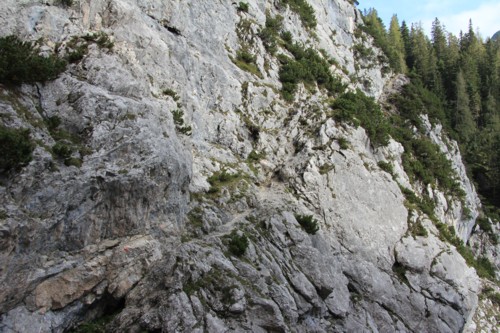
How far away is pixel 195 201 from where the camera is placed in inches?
749

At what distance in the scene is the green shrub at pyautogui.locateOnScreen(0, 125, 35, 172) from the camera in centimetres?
1196

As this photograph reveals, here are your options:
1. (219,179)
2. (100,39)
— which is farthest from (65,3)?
(219,179)

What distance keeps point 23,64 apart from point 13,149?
433 centimetres

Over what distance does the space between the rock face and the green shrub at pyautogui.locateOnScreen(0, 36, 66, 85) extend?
1.52 ft

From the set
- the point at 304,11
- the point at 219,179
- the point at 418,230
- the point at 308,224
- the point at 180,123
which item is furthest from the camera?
the point at 304,11

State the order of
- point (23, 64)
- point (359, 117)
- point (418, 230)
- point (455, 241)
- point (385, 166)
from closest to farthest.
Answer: point (23, 64)
point (418, 230)
point (385, 166)
point (455, 241)
point (359, 117)

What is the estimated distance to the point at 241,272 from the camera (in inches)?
603

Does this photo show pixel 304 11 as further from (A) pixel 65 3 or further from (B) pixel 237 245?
(B) pixel 237 245

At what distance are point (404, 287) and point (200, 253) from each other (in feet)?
42.5

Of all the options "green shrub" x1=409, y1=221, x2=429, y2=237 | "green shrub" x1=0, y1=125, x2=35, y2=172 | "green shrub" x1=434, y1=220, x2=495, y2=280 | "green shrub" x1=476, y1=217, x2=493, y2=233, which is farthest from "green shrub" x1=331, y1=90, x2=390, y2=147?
"green shrub" x1=0, y1=125, x2=35, y2=172

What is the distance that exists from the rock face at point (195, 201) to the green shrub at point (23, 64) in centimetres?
46

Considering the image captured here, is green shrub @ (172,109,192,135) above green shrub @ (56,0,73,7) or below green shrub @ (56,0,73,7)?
below

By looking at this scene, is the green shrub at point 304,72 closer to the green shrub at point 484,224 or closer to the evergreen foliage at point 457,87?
the evergreen foliage at point 457,87

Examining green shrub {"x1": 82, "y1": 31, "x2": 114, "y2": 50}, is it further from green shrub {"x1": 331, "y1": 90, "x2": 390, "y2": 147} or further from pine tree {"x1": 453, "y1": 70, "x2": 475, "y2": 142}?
pine tree {"x1": 453, "y1": 70, "x2": 475, "y2": 142}
